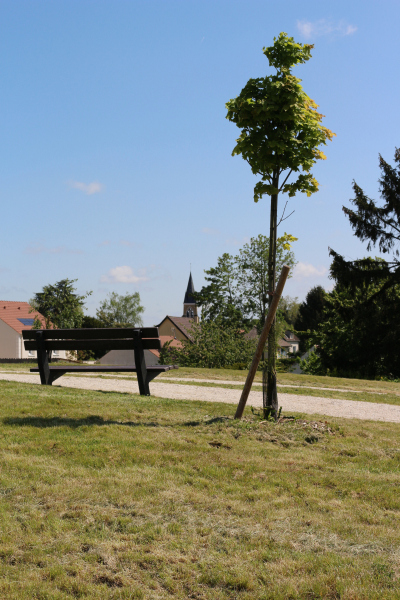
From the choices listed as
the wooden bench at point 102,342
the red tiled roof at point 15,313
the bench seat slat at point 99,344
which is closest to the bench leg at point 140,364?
the wooden bench at point 102,342

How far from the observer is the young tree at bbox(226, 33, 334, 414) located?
7.34m

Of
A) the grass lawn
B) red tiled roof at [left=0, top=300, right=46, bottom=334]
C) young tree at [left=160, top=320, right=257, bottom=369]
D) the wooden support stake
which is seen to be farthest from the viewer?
red tiled roof at [left=0, top=300, right=46, bottom=334]

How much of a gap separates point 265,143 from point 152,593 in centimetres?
601

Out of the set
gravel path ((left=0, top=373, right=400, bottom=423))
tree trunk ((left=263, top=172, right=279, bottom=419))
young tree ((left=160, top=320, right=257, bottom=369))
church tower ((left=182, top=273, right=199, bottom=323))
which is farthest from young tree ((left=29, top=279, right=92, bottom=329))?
church tower ((left=182, top=273, right=199, bottom=323))

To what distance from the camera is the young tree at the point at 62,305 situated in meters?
43.3

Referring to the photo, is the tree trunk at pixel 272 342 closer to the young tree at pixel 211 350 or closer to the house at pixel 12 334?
the young tree at pixel 211 350

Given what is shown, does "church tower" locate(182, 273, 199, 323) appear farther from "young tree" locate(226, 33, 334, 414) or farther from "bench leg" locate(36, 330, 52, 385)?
"young tree" locate(226, 33, 334, 414)

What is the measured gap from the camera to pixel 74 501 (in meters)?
4.11

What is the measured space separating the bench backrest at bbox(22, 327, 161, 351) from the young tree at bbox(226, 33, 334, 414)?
218cm

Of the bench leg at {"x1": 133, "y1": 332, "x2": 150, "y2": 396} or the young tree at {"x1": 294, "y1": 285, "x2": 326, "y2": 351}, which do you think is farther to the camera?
the young tree at {"x1": 294, "y1": 285, "x2": 326, "y2": 351}

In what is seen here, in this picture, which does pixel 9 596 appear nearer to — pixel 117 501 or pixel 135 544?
pixel 135 544

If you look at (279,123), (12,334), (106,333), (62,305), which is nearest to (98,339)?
(106,333)

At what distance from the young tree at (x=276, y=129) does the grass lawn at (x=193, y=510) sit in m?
1.91

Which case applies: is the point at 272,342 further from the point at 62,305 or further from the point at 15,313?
the point at 15,313
